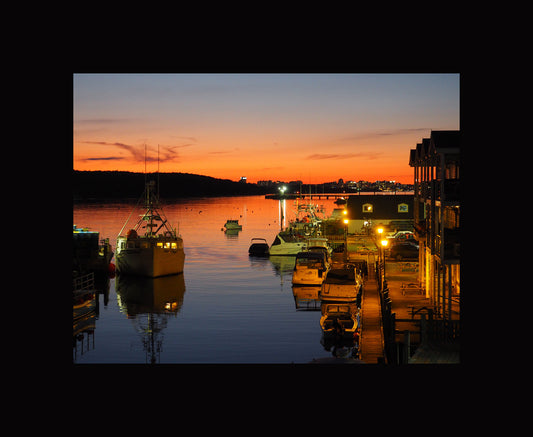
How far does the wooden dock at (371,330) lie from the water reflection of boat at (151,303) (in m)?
9.55

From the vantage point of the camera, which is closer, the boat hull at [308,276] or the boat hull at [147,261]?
the boat hull at [308,276]

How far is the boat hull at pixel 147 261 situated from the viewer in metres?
48.8

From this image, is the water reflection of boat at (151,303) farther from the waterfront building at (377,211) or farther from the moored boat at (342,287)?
the waterfront building at (377,211)

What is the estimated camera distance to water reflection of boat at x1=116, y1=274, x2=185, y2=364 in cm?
3162

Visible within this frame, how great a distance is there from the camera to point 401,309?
78.2ft

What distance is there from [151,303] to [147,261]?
7119 mm

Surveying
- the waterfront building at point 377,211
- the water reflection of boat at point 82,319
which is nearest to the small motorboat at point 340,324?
the water reflection of boat at point 82,319

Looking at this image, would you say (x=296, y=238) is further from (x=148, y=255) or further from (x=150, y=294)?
(x=150, y=294)

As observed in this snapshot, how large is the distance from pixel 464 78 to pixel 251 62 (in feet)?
12.3

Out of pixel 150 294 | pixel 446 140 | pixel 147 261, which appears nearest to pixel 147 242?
pixel 147 261

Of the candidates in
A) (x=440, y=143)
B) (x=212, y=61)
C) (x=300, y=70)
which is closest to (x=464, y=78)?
(x=300, y=70)

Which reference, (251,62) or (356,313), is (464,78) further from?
(356,313)

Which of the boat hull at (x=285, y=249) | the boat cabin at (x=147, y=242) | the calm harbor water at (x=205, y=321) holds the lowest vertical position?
the calm harbor water at (x=205, y=321)

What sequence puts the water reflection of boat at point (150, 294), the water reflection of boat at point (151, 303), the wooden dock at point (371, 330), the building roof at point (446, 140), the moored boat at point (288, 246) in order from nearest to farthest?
the building roof at point (446, 140) < the wooden dock at point (371, 330) < the water reflection of boat at point (151, 303) < the water reflection of boat at point (150, 294) < the moored boat at point (288, 246)
